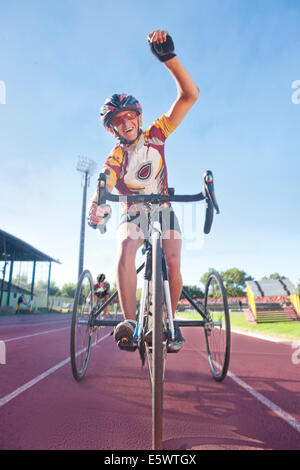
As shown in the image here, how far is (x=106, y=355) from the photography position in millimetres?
5102

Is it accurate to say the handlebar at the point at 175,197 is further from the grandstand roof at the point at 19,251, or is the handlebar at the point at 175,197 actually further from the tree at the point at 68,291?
the tree at the point at 68,291

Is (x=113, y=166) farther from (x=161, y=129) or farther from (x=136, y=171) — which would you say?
(x=161, y=129)

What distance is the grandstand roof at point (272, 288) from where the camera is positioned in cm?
1602

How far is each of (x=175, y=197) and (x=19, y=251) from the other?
35.4 metres

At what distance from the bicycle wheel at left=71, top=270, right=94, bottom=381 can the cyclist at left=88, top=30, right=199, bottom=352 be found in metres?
0.74

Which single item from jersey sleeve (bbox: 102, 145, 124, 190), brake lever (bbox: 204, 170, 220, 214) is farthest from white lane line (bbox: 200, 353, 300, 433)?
jersey sleeve (bbox: 102, 145, 124, 190)

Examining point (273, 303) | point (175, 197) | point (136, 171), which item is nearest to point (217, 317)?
point (175, 197)

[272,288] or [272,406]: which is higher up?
[272,288]

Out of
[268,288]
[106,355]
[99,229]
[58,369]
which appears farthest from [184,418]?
[268,288]

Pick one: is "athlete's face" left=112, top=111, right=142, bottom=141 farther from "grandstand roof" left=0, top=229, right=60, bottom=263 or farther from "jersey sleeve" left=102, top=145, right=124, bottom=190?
"grandstand roof" left=0, top=229, right=60, bottom=263

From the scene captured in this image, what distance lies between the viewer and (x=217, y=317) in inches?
131

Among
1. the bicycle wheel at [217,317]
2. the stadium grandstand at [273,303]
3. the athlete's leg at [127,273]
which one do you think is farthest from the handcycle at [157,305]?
the stadium grandstand at [273,303]

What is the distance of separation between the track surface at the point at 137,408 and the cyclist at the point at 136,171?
2.31ft
